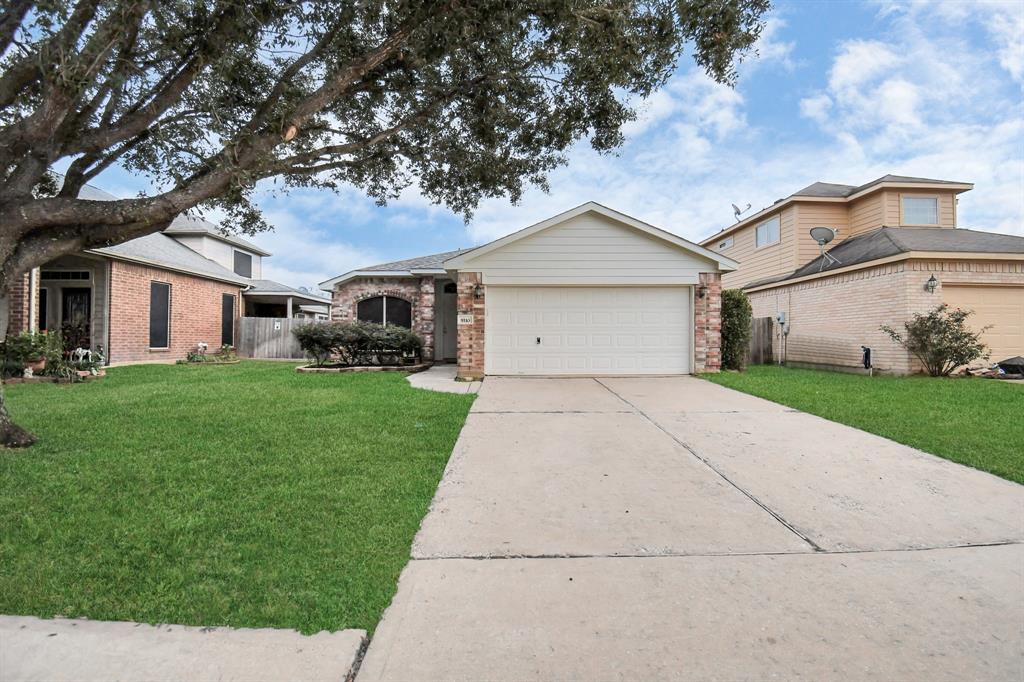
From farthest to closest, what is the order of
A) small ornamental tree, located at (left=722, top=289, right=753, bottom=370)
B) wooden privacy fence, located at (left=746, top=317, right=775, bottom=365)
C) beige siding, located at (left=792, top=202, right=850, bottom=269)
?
beige siding, located at (left=792, top=202, right=850, bottom=269) < wooden privacy fence, located at (left=746, top=317, right=775, bottom=365) < small ornamental tree, located at (left=722, top=289, right=753, bottom=370)

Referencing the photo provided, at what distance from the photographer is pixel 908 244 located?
11.8 m

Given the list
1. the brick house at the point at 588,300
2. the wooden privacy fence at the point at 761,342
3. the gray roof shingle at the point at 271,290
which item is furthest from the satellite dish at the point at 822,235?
the gray roof shingle at the point at 271,290

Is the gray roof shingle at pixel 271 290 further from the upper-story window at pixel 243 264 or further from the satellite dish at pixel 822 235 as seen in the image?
the satellite dish at pixel 822 235

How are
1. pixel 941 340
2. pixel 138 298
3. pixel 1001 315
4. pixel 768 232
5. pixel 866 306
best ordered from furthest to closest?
pixel 768 232 < pixel 138 298 < pixel 866 306 < pixel 1001 315 < pixel 941 340

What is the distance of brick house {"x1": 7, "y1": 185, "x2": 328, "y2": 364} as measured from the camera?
41.2ft

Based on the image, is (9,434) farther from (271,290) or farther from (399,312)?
(271,290)

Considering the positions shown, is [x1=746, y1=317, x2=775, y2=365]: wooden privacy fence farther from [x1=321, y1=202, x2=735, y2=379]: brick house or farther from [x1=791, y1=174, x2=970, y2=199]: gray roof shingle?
[x1=321, y1=202, x2=735, y2=379]: brick house

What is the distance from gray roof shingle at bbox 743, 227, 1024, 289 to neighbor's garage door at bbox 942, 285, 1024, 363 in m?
0.98

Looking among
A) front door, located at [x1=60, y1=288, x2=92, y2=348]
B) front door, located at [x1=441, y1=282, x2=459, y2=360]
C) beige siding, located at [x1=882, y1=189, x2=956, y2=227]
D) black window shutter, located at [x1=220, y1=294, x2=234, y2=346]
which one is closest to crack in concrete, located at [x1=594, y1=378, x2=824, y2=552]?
front door, located at [x1=441, y1=282, x2=459, y2=360]

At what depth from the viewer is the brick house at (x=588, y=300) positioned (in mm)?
10828

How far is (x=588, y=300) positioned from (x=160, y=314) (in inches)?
507

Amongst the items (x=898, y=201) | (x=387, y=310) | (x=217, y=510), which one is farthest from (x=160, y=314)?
(x=898, y=201)

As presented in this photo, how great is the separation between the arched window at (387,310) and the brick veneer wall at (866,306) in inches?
472

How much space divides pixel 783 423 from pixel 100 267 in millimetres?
15836
